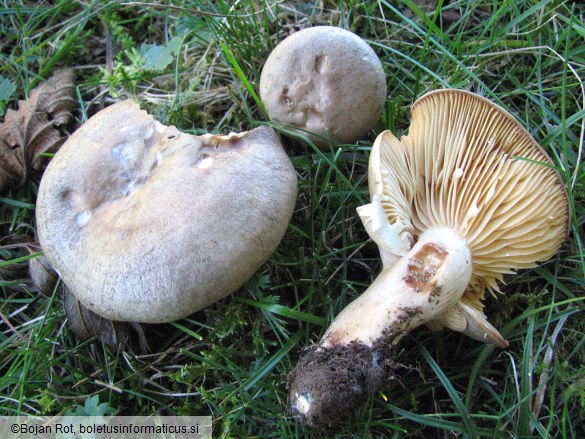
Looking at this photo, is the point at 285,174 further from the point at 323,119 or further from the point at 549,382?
the point at 549,382

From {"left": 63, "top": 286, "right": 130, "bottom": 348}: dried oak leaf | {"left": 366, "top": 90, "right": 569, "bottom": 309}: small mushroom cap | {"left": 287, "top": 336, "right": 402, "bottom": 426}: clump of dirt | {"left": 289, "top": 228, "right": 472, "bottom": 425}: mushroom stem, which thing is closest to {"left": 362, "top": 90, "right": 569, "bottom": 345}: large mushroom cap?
{"left": 366, "top": 90, "right": 569, "bottom": 309}: small mushroom cap

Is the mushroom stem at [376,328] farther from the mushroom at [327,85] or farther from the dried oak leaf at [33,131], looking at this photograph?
the dried oak leaf at [33,131]

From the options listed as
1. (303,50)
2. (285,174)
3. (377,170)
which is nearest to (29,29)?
(303,50)

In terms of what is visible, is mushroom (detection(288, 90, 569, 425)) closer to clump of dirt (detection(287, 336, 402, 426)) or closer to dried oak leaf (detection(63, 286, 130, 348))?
clump of dirt (detection(287, 336, 402, 426))

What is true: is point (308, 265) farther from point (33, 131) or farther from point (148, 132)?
point (33, 131)

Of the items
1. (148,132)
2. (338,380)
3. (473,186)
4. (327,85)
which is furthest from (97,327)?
(473,186)
